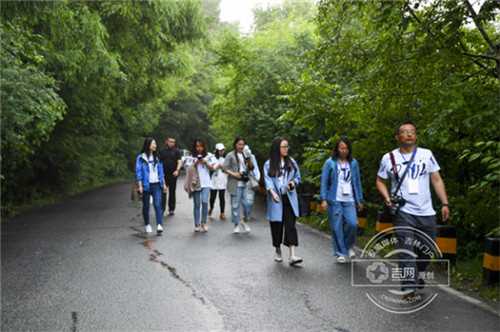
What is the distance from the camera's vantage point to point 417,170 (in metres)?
5.54

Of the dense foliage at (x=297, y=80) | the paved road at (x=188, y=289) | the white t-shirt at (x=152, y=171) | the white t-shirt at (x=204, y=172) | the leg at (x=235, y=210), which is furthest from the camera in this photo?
the white t-shirt at (x=204, y=172)

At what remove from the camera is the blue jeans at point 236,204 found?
10.3 m

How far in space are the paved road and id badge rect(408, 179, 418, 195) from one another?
1212 millimetres

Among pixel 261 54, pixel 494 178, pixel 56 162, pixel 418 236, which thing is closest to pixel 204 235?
pixel 418 236

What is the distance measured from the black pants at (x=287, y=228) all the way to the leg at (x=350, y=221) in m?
0.74

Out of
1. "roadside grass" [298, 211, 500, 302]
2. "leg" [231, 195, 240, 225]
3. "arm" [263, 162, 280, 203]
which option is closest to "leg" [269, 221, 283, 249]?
"arm" [263, 162, 280, 203]

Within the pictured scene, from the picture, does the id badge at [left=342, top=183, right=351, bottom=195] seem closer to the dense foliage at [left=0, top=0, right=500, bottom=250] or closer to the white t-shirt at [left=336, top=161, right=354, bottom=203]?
the white t-shirt at [left=336, top=161, right=354, bottom=203]

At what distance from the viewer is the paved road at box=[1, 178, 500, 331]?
484 centimetres

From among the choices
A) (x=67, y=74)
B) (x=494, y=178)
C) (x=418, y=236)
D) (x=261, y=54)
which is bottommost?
(x=418, y=236)

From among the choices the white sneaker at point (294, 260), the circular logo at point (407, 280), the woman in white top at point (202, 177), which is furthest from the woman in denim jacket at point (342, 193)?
the woman in white top at point (202, 177)

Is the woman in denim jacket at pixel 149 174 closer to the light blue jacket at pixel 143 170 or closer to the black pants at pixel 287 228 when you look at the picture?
the light blue jacket at pixel 143 170

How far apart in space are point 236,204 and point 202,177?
926 millimetres

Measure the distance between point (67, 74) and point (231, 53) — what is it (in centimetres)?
848

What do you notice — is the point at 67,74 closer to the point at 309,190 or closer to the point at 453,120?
the point at 309,190
